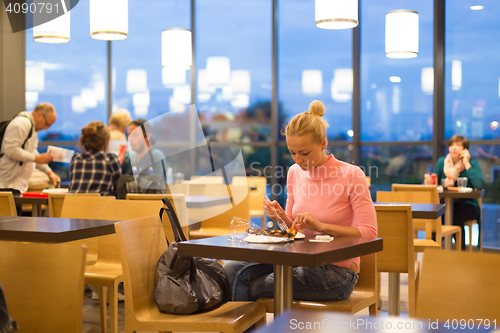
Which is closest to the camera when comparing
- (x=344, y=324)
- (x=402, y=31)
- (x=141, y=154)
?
(x=344, y=324)

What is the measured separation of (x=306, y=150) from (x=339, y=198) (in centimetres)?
25

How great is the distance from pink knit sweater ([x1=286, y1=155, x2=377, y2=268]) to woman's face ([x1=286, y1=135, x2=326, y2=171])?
1.5 inches

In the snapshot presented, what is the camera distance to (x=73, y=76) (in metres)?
7.66

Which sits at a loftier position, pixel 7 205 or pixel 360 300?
pixel 7 205

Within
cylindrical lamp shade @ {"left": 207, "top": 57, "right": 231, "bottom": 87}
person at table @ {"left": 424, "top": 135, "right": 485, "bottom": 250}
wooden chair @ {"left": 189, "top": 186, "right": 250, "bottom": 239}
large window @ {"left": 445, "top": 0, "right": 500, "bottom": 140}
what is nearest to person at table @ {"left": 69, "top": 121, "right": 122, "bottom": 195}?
wooden chair @ {"left": 189, "top": 186, "right": 250, "bottom": 239}

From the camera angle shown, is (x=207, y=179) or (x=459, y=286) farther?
(x=207, y=179)

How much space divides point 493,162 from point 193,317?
4767mm

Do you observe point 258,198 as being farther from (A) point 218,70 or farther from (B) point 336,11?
(B) point 336,11

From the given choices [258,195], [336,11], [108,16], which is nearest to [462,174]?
[258,195]

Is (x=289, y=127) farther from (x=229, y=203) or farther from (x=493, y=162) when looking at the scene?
(x=493, y=162)

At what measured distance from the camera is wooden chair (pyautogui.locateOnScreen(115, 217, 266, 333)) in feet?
6.26

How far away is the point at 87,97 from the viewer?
7684mm

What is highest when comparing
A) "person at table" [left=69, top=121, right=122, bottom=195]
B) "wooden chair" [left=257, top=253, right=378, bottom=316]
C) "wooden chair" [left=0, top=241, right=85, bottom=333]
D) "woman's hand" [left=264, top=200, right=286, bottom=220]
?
"person at table" [left=69, top=121, right=122, bottom=195]

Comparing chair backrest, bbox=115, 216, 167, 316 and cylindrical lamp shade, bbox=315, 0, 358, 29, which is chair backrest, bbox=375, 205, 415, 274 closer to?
chair backrest, bbox=115, 216, 167, 316
